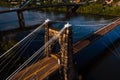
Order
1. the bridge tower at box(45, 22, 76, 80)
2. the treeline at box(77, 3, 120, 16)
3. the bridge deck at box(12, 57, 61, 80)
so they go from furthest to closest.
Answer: the treeline at box(77, 3, 120, 16) < the bridge tower at box(45, 22, 76, 80) < the bridge deck at box(12, 57, 61, 80)

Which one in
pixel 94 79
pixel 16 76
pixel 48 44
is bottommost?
pixel 94 79

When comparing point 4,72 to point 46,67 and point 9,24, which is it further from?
point 9,24

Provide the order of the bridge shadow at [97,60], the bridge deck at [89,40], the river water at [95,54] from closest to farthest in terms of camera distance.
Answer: the river water at [95,54]
the bridge shadow at [97,60]
the bridge deck at [89,40]

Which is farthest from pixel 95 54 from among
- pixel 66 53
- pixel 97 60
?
pixel 66 53

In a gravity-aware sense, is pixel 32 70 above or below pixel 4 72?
above

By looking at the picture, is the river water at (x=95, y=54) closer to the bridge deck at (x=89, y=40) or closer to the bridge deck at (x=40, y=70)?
the bridge deck at (x=89, y=40)

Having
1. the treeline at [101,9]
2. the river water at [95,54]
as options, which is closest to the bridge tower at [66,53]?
the river water at [95,54]

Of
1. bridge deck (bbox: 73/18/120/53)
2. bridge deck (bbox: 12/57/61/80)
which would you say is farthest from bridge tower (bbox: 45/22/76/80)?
bridge deck (bbox: 73/18/120/53)

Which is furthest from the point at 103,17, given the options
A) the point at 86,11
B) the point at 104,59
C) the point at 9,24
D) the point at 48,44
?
the point at 48,44

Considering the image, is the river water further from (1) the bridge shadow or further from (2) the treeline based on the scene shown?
(2) the treeline
